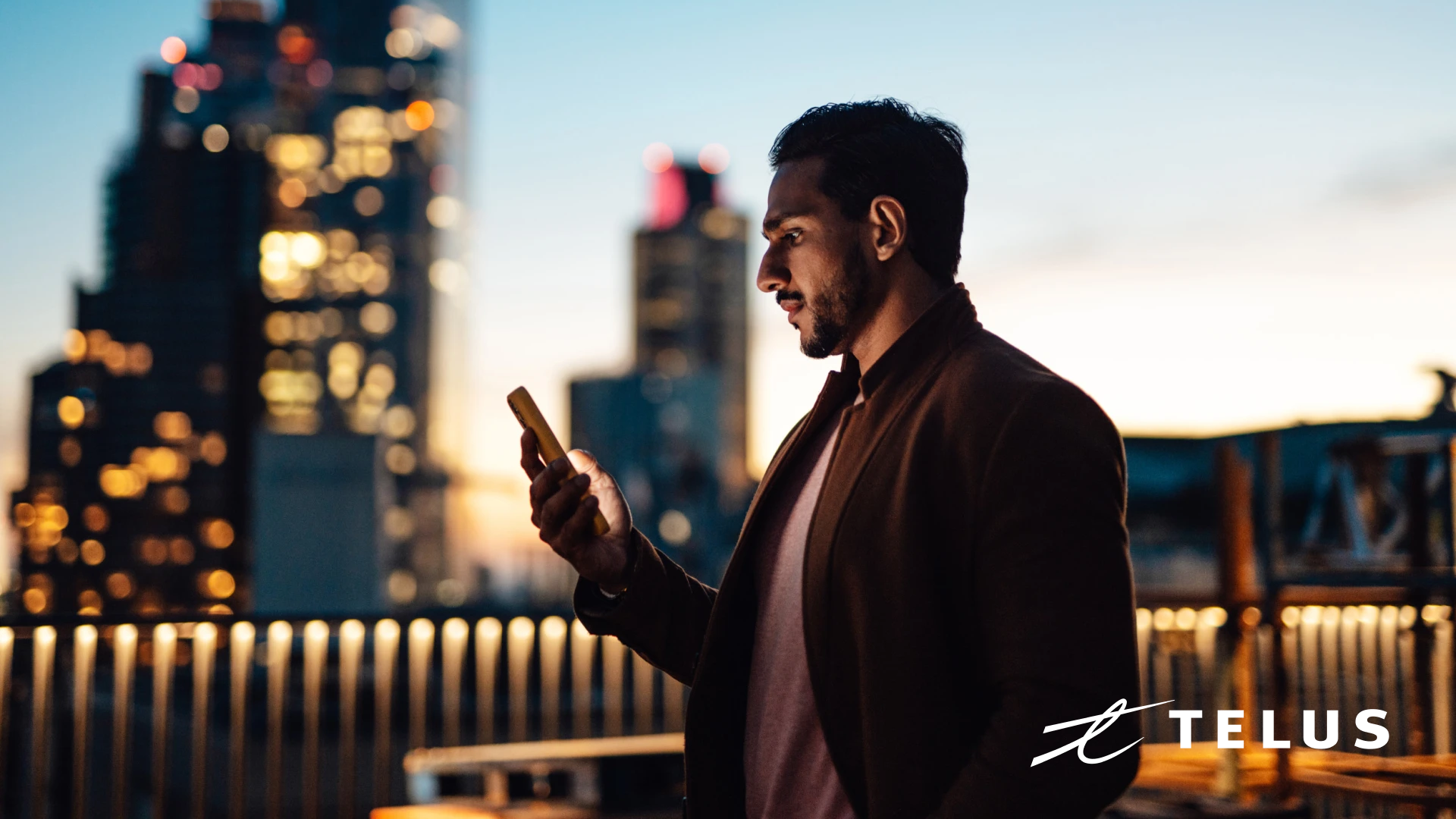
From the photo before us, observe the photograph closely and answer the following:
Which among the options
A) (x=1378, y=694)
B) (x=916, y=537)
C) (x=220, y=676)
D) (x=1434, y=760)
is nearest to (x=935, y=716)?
(x=916, y=537)

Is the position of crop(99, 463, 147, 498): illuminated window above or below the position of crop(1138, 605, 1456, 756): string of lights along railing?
below

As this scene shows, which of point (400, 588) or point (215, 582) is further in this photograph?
point (400, 588)

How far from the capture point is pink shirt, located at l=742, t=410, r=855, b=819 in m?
1.76

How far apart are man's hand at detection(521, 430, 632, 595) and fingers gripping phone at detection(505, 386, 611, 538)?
0.4 inches

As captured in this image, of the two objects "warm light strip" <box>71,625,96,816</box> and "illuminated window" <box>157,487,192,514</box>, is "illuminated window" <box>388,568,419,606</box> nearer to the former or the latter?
"illuminated window" <box>157,487,192,514</box>

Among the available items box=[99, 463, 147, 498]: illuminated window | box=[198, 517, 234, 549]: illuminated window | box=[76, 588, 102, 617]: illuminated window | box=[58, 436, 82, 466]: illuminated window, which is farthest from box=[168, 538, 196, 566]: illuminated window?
box=[58, 436, 82, 466]: illuminated window

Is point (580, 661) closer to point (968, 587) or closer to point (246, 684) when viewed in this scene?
point (246, 684)

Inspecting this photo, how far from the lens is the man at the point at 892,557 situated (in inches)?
59.7

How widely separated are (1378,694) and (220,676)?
88.6m

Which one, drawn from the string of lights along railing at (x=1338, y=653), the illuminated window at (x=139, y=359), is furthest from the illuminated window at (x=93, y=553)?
the string of lights along railing at (x=1338, y=653)

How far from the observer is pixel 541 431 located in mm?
1994

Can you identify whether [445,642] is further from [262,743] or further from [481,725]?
[262,743]

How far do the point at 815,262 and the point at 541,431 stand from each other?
1.63ft

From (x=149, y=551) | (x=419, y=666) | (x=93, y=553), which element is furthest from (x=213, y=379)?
(x=419, y=666)
